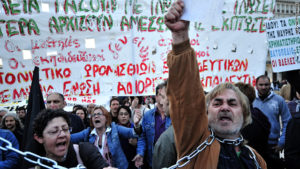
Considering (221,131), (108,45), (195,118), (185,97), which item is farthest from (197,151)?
(108,45)

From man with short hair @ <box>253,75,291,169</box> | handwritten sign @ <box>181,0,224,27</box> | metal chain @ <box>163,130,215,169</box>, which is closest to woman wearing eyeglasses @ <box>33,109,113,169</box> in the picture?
metal chain @ <box>163,130,215,169</box>

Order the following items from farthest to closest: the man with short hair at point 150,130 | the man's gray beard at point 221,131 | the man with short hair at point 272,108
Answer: the man with short hair at point 272,108 → the man with short hair at point 150,130 → the man's gray beard at point 221,131

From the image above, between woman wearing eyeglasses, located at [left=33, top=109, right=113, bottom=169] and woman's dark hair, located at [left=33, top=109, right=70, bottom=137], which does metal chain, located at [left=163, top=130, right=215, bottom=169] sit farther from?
woman's dark hair, located at [left=33, top=109, right=70, bottom=137]

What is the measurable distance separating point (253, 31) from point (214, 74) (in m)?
1.09

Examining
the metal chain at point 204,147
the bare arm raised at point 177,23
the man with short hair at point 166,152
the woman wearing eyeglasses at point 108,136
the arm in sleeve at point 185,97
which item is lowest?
the woman wearing eyeglasses at point 108,136

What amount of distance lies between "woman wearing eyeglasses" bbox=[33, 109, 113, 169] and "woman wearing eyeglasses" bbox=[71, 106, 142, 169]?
4.97 ft

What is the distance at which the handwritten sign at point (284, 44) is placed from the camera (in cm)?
423

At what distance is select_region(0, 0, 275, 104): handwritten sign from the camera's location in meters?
4.29

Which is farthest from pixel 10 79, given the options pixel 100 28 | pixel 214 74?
pixel 214 74

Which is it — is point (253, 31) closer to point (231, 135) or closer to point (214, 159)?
point (231, 135)

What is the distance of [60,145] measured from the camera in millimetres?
2312

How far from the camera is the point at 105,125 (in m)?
4.15

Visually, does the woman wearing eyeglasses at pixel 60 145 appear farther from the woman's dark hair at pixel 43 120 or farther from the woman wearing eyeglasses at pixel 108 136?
the woman wearing eyeglasses at pixel 108 136

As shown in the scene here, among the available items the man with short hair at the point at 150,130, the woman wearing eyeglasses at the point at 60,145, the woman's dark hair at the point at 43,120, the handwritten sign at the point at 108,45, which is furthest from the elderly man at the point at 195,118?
the handwritten sign at the point at 108,45
